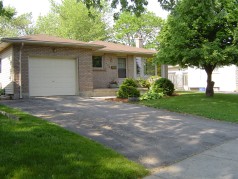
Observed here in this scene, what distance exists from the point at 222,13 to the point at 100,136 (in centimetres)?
934

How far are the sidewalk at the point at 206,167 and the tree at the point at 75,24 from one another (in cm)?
3981

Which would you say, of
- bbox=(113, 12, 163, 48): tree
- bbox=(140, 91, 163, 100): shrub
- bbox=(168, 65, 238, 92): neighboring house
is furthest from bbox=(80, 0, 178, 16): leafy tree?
bbox=(113, 12, 163, 48): tree

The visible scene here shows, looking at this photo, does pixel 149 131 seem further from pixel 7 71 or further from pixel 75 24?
pixel 75 24

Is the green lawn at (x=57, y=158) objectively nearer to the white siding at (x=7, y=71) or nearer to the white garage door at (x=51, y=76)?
the white garage door at (x=51, y=76)

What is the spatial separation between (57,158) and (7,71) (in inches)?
541

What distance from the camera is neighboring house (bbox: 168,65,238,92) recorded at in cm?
2808

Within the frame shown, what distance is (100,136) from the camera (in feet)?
22.6

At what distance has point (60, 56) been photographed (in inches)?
644

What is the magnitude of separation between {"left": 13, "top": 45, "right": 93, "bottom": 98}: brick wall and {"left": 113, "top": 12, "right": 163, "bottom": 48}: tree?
31.1m

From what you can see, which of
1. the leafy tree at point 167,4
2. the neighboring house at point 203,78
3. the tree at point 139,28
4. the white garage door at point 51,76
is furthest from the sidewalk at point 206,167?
the tree at point 139,28

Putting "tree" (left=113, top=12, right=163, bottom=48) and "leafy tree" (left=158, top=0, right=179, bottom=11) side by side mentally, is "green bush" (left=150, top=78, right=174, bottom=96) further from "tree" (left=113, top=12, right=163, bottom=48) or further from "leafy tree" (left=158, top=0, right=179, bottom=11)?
"tree" (left=113, top=12, right=163, bottom=48)

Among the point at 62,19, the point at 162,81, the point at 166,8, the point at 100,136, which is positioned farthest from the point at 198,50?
the point at 62,19

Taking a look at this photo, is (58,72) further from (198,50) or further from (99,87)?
(198,50)

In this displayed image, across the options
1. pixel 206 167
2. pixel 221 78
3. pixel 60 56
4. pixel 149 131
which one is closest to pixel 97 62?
pixel 60 56
